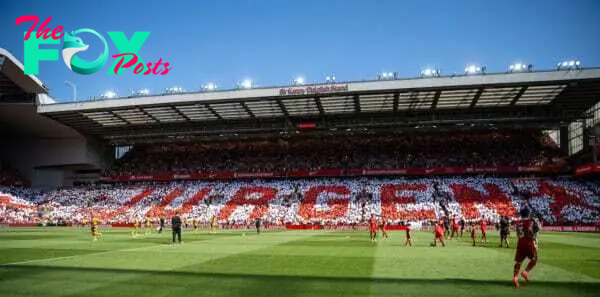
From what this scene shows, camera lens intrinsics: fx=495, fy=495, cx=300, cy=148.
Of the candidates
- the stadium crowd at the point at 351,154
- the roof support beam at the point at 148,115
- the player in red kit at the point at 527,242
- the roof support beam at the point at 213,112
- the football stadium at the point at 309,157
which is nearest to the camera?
the player in red kit at the point at 527,242

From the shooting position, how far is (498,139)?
70.4 m

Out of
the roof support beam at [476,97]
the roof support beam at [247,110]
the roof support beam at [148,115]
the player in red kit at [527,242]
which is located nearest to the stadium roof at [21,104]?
the roof support beam at [148,115]

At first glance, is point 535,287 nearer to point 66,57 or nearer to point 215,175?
point 66,57

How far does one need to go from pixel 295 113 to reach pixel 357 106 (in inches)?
324

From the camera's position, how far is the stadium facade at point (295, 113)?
54.3 m

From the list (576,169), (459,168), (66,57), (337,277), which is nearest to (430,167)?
(459,168)

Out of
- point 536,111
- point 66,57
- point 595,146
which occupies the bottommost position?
point 595,146

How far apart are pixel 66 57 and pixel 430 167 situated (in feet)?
150

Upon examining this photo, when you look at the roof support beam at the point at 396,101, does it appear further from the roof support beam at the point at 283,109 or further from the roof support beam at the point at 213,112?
the roof support beam at the point at 213,112

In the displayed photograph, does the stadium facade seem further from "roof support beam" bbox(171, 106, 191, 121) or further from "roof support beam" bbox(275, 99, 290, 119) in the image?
"roof support beam" bbox(171, 106, 191, 121)

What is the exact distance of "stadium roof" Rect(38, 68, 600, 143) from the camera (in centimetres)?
5322

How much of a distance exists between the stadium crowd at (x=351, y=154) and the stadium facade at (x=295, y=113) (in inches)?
158

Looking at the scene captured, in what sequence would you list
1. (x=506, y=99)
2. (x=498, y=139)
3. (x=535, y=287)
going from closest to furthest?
(x=535, y=287)
(x=506, y=99)
(x=498, y=139)

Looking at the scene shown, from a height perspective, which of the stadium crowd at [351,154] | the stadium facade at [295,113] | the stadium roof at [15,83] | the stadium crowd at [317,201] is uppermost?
the stadium roof at [15,83]
